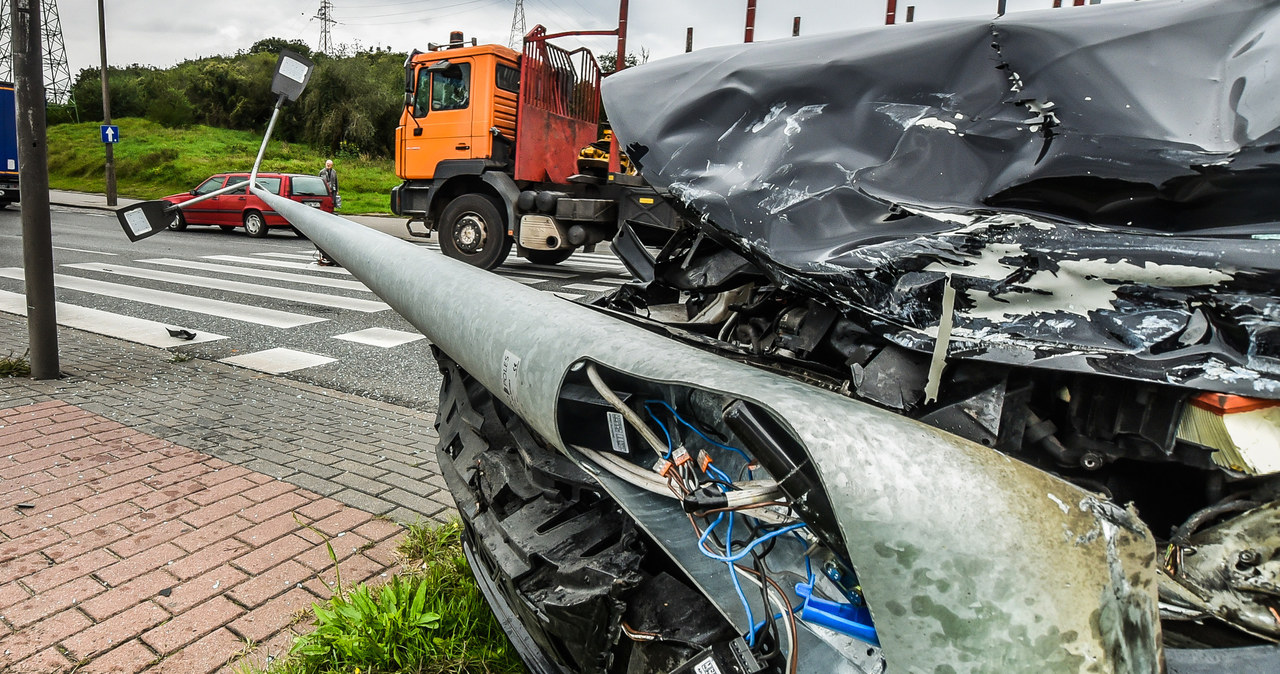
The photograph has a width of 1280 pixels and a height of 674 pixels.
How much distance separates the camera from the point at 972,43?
1.55 metres

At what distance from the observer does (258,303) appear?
27.6 ft

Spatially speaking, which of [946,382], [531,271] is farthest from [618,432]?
[531,271]

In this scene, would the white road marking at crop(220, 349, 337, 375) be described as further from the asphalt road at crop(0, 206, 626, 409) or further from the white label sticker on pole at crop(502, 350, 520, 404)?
the white label sticker on pole at crop(502, 350, 520, 404)

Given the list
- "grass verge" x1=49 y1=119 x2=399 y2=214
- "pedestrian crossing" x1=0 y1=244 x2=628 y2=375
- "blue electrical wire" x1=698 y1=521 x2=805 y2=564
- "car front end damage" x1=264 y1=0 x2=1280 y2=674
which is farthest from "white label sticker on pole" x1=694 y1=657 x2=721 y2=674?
"grass verge" x1=49 y1=119 x2=399 y2=214

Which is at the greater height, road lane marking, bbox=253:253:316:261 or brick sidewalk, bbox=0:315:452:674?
road lane marking, bbox=253:253:316:261

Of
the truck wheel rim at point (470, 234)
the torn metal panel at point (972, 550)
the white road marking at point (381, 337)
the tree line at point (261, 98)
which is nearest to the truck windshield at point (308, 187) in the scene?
the truck wheel rim at point (470, 234)

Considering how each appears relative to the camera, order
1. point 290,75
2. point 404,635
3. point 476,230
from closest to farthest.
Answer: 1. point 404,635
2. point 290,75
3. point 476,230

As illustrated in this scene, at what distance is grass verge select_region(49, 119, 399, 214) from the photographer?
32031mm

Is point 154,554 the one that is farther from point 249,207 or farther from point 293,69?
point 249,207

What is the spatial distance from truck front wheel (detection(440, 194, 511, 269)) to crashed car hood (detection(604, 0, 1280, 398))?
9938 millimetres

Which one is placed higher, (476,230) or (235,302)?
(476,230)

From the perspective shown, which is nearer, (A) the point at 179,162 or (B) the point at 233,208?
(B) the point at 233,208

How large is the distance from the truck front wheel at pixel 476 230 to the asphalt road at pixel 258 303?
56 centimetres

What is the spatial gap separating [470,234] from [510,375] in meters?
10.5
